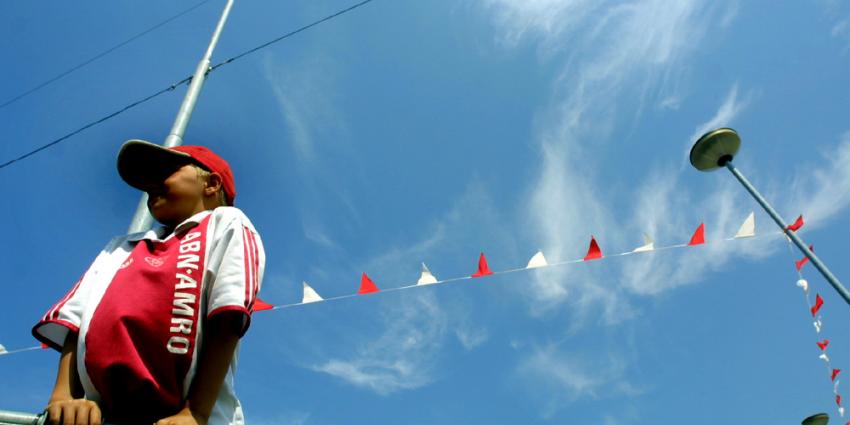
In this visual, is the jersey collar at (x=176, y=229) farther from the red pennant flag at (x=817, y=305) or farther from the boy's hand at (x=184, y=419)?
the red pennant flag at (x=817, y=305)

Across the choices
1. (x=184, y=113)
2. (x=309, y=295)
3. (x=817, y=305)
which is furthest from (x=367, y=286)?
(x=817, y=305)

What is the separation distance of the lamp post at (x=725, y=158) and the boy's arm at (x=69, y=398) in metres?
8.34

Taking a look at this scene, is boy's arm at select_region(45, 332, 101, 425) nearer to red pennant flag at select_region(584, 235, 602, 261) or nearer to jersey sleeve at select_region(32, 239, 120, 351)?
jersey sleeve at select_region(32, 239, 120, 351)

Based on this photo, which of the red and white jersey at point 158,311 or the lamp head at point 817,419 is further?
the lamp head at point 817,419

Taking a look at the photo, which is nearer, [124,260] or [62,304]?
[62,304]

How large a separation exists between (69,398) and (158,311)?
33 centimetres

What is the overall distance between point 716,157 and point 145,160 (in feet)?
28.6

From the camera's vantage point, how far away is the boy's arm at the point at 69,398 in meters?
1.06

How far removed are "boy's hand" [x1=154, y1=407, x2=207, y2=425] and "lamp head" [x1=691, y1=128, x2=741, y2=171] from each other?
841 cm

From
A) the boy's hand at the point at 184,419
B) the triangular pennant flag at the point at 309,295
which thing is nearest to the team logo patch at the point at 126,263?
the boy's hand at the point at 184,419

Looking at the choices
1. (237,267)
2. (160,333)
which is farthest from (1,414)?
(237,267)

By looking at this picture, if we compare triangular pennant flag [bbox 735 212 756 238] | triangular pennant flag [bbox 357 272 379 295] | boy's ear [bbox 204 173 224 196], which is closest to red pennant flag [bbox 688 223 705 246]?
triangular pennant flag [bbox 735 212 756 238]

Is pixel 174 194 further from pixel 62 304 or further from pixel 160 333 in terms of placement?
pixel 160 333

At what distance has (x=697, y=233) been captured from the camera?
7707mm
